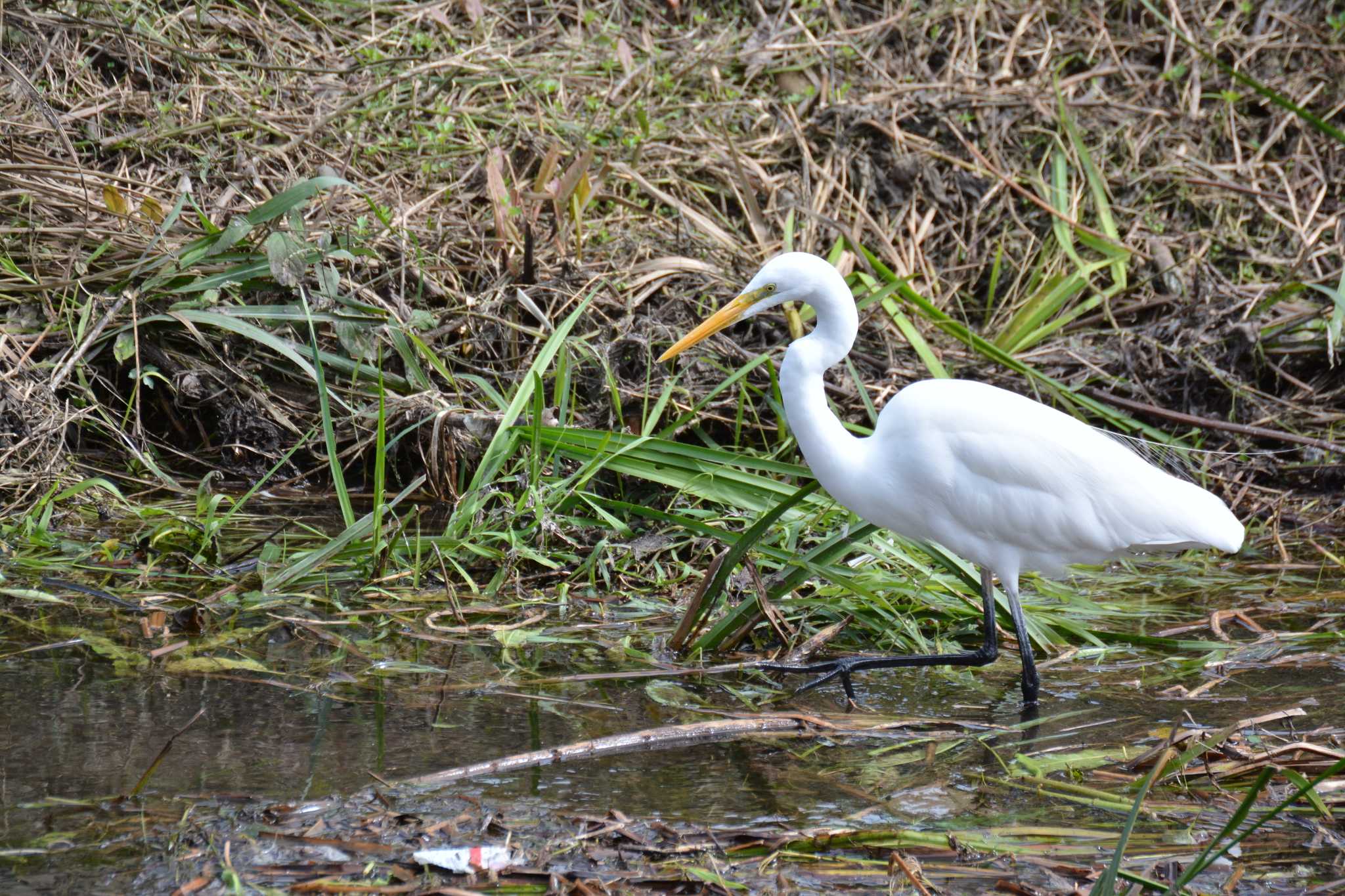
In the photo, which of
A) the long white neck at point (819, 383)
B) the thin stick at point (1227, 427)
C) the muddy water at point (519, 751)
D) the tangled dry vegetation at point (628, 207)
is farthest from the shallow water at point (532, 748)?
the tangled dry vegetation at point (628, 207)

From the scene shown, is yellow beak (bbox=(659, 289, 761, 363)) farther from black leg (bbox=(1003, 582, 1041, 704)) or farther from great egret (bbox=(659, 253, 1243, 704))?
black leg (bbox=(1003, 582, 1041, 704))

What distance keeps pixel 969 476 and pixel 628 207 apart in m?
2.79

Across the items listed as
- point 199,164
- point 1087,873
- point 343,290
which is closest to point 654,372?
point 343,290

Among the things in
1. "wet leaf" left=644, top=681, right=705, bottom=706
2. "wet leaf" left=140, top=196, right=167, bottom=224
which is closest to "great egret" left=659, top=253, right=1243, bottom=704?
"wet leaf" left=644, top=681, right=705, bottom=706

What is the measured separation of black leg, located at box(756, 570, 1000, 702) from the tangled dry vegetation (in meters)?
1.48

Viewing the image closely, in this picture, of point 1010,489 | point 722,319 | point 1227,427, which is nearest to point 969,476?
point 1010,489

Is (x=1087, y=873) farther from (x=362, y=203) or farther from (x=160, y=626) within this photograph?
(x=362, y=203)

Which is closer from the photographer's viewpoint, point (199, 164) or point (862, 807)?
point (862, 807)

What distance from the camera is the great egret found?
146 inches

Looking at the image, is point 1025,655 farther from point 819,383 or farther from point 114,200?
point 114,200

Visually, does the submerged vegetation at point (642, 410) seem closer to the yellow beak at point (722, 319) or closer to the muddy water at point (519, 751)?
the muddy water at point (519, 751)

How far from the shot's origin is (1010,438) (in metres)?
3.78

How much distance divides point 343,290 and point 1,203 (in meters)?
1.39

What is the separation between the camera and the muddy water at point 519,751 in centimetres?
265
